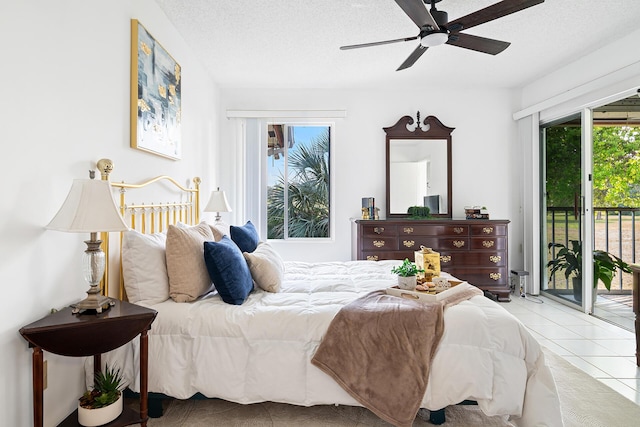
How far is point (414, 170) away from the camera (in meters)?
4.84

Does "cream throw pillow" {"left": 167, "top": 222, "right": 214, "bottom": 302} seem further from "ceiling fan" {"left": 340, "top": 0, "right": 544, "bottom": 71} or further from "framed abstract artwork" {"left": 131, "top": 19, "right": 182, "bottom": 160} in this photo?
"ceiling fan" {"left": 340, "top": 0, "right": 544, "bottom": 71}

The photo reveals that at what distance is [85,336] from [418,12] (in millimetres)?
2345

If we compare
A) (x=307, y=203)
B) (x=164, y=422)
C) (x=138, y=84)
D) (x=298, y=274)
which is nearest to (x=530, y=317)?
(x=298, y=274)

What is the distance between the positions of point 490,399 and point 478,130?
3.96m

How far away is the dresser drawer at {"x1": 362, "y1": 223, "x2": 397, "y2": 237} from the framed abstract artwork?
220 centimetres

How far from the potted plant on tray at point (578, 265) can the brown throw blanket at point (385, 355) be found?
3080 millimetres

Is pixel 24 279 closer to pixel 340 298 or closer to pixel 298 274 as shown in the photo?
pixel 340 298

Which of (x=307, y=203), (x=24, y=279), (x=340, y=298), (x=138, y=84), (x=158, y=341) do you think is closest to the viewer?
(x=24, y=279)

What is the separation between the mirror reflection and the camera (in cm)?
483

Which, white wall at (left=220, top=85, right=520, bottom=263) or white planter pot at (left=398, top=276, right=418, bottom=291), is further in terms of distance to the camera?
white wall at (left=220, top=85, right=520, bottom=263)

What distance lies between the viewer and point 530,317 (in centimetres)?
380

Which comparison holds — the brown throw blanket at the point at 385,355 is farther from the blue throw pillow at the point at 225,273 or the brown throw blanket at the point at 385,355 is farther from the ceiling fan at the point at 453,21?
the ceiling fan at the point at 453,21

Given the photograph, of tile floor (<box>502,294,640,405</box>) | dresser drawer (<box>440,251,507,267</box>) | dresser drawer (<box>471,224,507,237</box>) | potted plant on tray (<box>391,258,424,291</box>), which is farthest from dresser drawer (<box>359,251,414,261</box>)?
potted plant on tray (<box>391,258,424,291</box>)

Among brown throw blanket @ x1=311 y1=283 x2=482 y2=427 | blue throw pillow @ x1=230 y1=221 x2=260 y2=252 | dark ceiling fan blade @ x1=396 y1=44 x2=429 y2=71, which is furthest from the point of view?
blue throw pillow @ x1=230 y1=221 x2=260 y2=252
